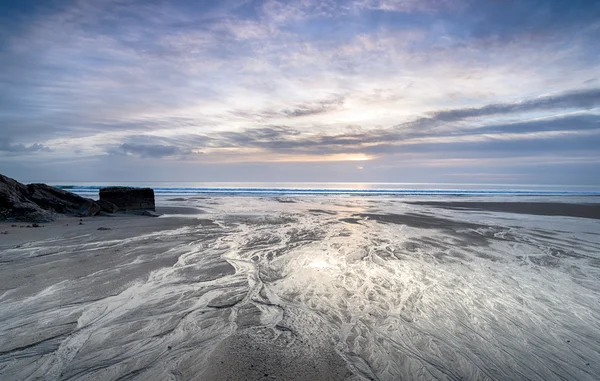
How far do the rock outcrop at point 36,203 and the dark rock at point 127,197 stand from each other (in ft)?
4.77

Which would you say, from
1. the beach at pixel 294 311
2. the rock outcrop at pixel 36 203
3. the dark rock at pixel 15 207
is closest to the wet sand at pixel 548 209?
the beach at pixel 294 311

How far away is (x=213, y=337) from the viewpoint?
12.7 feet

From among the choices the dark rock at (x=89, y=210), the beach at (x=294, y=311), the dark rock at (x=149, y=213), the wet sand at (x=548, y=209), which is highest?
the dark rock at (x=89, y=210)

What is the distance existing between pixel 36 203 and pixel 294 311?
56.5 feet

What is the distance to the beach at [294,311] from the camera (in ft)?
10.9

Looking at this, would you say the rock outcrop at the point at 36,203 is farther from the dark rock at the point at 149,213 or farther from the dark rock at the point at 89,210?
the dark rock at the point at 149,213

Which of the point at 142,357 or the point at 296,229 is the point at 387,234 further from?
the point at 142,357

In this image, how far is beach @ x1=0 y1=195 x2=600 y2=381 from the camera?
131 inches

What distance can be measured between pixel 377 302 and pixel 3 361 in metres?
5.16

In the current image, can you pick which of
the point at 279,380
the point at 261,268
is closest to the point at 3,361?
the point at 279,380

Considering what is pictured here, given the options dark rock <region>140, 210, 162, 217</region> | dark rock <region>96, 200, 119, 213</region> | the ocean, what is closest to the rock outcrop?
dark rock <region>96, 200, 119, 213</region>

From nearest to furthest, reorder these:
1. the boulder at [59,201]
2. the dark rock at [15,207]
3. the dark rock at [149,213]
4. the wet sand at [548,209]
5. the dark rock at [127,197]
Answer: the dark rock at [15,207]
the boulder at [59,201]
the dark rock at [149,213]
the dark rock at [127,197]
the wet sand at [548,209]

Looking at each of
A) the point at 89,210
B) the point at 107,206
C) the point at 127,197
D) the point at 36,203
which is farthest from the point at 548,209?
the point at 36,203

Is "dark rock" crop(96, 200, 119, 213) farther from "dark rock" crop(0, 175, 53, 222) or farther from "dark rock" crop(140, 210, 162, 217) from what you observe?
"dark rock" crop(0, 175, 53, 222)
